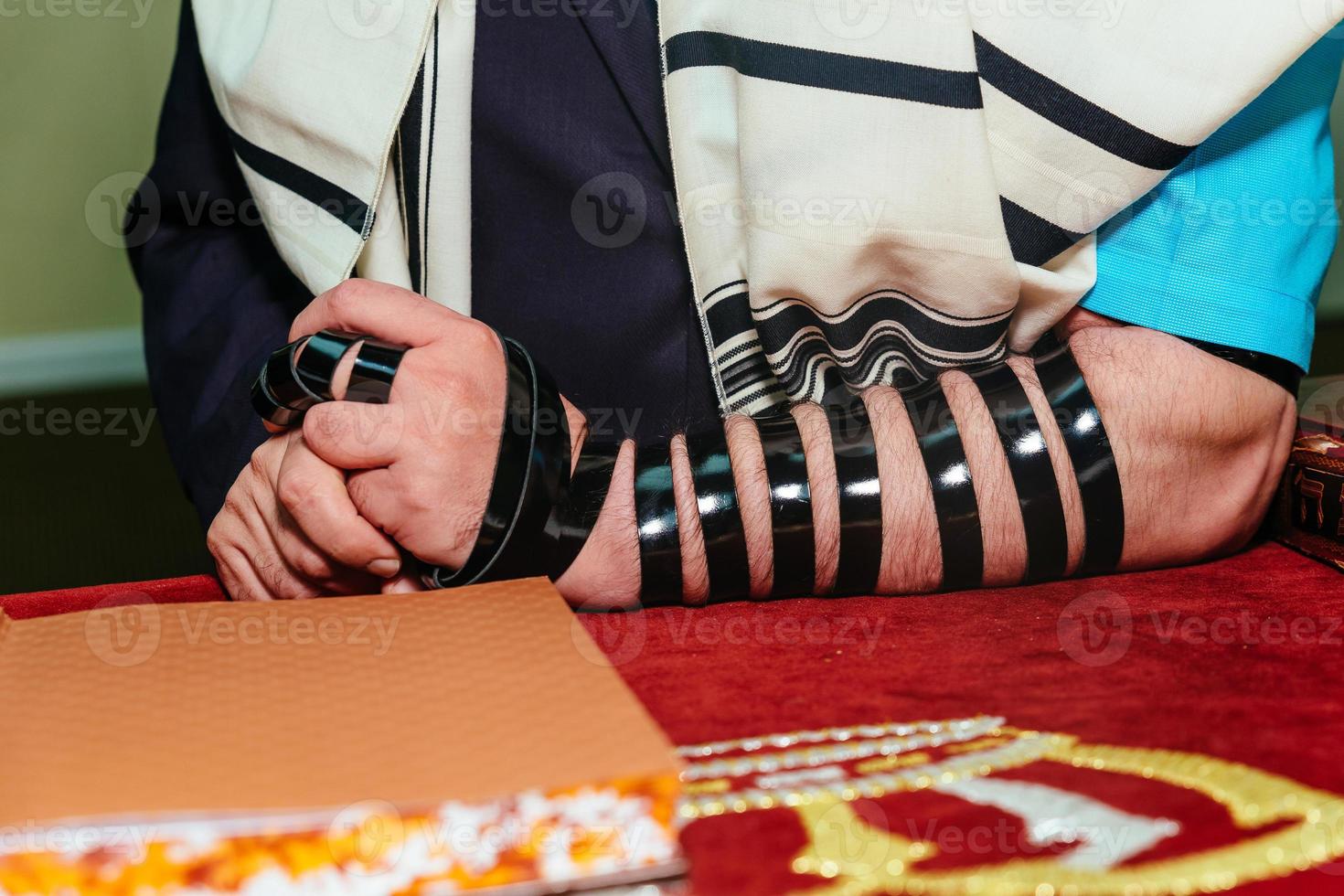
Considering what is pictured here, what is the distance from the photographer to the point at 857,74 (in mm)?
590

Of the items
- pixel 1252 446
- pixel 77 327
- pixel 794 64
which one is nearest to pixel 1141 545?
pixel 1252 446

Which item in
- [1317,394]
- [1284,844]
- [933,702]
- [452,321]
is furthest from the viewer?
[1317,394]

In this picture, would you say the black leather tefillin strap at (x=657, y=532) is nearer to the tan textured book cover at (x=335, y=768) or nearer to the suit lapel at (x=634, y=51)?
the tan textured book cover at (x=335, y=768)

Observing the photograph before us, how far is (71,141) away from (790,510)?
113 cm

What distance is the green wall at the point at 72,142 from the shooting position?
1.25 metres

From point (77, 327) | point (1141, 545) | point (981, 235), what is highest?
point (981, 235)

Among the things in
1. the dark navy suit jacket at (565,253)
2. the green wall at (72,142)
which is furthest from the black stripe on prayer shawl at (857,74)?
the green wall at (72,142)

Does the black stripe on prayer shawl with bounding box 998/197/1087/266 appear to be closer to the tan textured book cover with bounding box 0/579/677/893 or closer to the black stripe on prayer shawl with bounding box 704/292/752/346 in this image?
the black stripe on prayer shawl with bounding box 704/292/752/346

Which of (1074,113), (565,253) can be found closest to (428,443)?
(565,253)

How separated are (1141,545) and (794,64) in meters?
0.31

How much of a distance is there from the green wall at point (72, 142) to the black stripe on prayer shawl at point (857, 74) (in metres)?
0.97

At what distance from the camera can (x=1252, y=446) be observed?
596mm

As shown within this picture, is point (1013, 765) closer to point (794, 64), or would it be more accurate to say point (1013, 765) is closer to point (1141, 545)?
point (1141, 545)

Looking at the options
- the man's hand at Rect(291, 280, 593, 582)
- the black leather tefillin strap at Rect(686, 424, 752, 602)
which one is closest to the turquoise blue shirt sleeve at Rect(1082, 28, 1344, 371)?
the black leather tefillin strap at Rect(686, 424, 752, 602)
